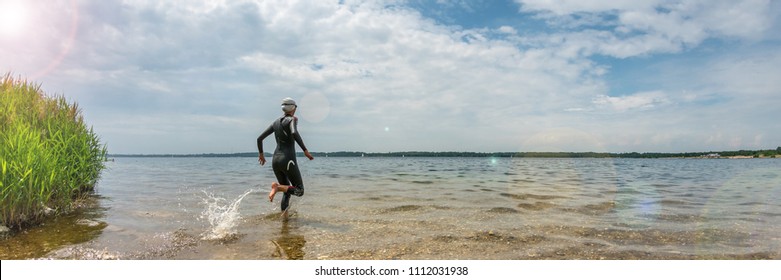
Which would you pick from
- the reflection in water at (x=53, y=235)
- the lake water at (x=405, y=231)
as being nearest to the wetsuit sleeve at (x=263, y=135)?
Result: the lake water at (x=405, y=231)

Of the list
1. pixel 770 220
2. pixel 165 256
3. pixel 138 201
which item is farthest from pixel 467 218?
pixel 138 201

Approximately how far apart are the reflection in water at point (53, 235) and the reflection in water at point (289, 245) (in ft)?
11.2

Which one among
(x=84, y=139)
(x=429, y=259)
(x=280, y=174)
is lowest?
(x=429, y=259)

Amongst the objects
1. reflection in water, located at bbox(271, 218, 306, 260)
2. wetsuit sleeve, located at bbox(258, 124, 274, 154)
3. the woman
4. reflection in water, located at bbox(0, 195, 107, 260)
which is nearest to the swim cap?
the woman

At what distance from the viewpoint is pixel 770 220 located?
1005 centimetres

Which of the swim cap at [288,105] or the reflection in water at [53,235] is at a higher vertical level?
the swim cap at [288,105]

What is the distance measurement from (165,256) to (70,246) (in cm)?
180

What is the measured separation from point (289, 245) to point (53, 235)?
4.49 m

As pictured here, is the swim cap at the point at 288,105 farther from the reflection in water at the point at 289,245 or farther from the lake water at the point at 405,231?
the reflection in water at the point at 289,245

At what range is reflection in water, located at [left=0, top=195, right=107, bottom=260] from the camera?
6529mm

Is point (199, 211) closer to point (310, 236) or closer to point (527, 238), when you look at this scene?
point (310, 236)

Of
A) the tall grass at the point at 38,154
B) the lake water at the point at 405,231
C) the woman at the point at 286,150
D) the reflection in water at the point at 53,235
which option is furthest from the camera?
the woman at the point at 286,150

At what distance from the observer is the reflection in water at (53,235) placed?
6529 mm
